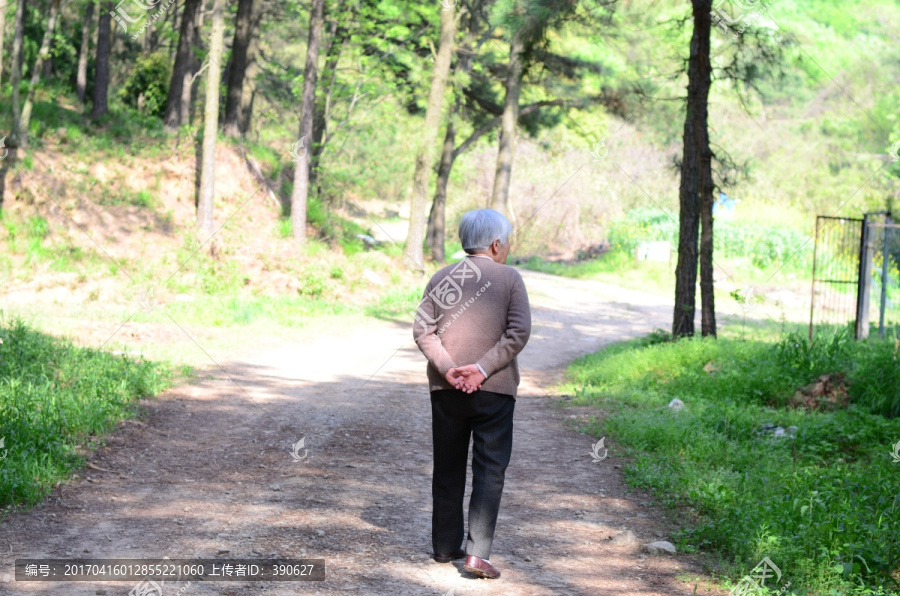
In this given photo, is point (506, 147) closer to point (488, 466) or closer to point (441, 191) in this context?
point (441, 191)

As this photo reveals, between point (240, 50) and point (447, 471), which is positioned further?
point (240, 50)

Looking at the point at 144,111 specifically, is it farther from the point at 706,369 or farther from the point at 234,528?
Result: the point at 234,528

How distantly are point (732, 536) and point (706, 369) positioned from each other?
262 inches

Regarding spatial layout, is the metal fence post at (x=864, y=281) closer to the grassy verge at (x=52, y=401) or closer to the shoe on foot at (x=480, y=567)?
the grassy verge at (x=52, y=401)

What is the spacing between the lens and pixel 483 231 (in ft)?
16.0

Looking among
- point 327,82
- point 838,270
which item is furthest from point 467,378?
point 327,82

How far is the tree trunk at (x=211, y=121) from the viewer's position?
18.5 m

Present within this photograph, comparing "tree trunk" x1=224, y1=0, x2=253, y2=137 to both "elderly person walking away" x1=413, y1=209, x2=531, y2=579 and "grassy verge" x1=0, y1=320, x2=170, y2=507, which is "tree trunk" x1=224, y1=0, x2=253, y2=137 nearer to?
"grassy verge" x1=0, y1=320, x2=170, y2=507

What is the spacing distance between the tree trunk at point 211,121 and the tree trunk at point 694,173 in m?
10.1

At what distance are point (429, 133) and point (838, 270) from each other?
11263mm

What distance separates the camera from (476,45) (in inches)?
1087

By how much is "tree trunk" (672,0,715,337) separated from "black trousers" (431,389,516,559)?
941cm

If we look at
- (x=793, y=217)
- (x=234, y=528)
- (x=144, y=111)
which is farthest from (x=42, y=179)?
(x=793, y=217)

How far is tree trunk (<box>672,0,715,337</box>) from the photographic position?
1352 cm
